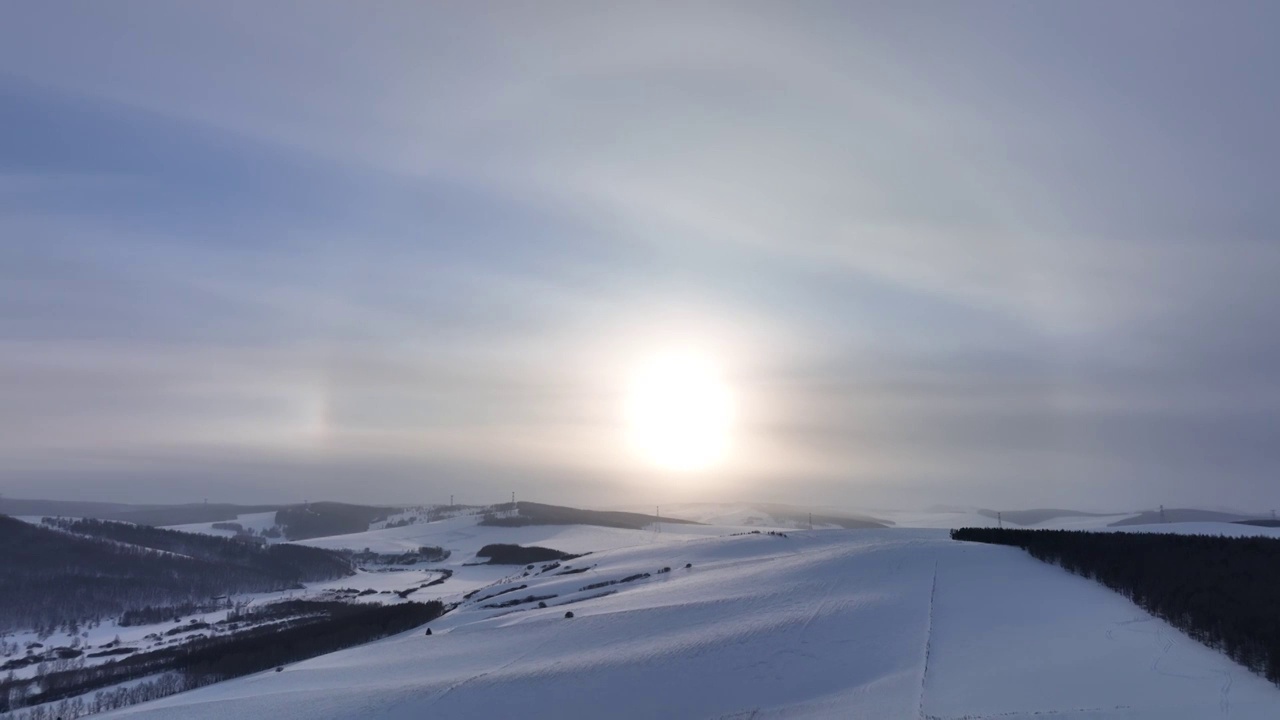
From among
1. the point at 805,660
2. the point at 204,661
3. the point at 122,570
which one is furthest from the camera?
the point at 122,570

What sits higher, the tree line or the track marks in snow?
the track marks in snow

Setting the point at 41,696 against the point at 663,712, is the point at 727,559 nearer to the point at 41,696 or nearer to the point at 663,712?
the point at 663,712

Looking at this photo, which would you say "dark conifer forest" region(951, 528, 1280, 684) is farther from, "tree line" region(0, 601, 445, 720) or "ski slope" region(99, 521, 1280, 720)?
"tree line" region(0, 601, 445, 720)

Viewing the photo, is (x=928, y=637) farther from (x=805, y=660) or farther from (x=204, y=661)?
(x=204, y=661)

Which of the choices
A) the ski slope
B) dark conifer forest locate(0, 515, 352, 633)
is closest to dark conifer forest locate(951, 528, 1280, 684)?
the ski slope

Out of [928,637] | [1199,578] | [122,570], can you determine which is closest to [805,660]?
[928,637]

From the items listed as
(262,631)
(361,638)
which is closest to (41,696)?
(361,638)

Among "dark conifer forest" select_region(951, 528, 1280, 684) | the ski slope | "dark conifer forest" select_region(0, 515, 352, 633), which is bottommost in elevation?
"dark conifer forest" select_region(0, 515, 352, 633)
